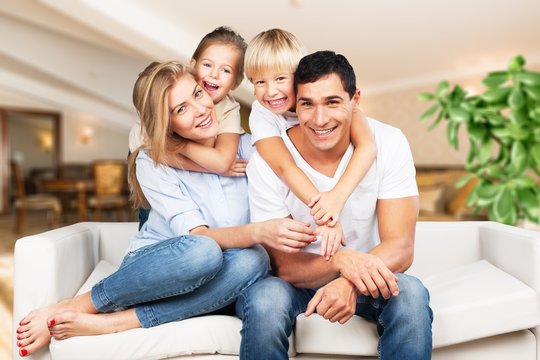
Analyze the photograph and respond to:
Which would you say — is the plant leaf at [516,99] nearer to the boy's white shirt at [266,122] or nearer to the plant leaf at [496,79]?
the plant leaf at [496,79]

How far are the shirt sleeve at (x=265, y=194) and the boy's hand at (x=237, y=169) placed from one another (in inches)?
5.0

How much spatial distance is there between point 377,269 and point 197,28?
440 centimetres

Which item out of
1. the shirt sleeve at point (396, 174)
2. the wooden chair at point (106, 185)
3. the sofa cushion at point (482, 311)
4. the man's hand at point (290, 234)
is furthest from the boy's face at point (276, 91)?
the wooden chair at point (106, 185)

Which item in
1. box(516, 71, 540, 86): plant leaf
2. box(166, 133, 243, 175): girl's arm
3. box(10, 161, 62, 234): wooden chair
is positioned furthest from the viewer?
box(10, 161, 62, 234): wooden chair

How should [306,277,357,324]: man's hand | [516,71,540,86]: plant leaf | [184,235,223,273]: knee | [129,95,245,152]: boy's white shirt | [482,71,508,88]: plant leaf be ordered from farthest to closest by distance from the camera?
[482,71,508,88]: plant leaf → [516,71,540,86]: plant leaf → [129,95,245,152]: boy's white shirt → [184,235,223,273]: knee → [306,277,357,324]: man's hand

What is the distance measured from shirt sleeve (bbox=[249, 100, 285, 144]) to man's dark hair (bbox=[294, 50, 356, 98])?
19 centimetres

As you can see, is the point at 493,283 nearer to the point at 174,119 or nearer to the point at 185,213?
Answer: the point at 185,213

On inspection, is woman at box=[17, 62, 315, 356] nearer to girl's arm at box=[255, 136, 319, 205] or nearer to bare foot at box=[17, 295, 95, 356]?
bare foot at box=[17, 295, 95, 356]

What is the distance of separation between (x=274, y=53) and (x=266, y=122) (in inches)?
8.2

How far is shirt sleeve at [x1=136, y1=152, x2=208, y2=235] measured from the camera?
61.6 inches

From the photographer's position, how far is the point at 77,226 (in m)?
1.95

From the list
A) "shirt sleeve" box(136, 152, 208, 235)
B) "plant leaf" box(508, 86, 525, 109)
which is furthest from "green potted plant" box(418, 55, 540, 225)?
"shirt sleeve" box(136, 152, 208, 235)

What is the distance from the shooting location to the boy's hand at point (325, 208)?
4.27ft

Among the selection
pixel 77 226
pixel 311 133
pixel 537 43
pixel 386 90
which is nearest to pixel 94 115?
pixel 386 90
